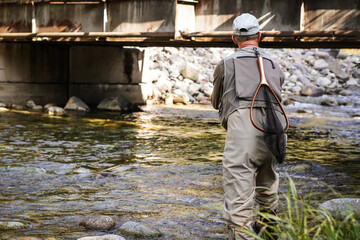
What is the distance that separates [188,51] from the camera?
38.2 metres

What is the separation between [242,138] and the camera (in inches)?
158

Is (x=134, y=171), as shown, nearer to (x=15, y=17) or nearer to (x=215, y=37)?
(x=215, y=37)

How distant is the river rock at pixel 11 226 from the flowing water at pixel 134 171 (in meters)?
0.12

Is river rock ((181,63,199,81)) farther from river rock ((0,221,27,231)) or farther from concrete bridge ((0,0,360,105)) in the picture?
river rock ((0,221,27,231))

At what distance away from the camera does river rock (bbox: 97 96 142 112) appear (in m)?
21.6

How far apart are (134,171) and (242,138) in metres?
5.58

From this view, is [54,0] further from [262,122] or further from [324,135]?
[262,122]

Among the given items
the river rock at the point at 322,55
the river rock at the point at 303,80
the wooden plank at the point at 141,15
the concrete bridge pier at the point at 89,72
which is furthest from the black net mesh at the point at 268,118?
the river rock at the point at 322,55

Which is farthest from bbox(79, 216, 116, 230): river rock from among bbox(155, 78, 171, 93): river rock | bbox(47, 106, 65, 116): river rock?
bbox(155, 78, 171, 93): river rock

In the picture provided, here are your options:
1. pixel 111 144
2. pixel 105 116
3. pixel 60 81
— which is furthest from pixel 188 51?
pixel 111 144

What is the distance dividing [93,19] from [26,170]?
10.2 metres

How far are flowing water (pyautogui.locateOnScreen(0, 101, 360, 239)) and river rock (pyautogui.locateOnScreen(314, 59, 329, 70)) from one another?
93.2 ft

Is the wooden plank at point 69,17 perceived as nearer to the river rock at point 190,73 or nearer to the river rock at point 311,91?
the river rock at point 190,73

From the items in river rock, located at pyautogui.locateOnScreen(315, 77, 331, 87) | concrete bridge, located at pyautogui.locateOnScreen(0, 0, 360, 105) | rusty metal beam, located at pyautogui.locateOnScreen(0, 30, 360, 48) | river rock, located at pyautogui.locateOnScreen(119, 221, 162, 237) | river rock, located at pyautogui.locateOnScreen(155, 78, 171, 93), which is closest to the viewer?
river rock, located at pyautogui.locateOnScreen(119, 221, 162, 237)
